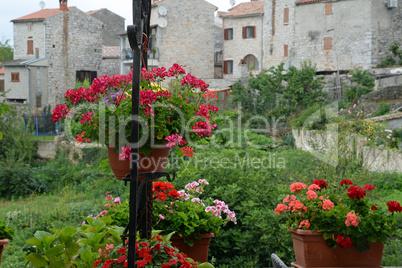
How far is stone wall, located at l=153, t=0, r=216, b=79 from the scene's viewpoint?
108 ft

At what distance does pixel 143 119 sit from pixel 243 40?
3138 cm

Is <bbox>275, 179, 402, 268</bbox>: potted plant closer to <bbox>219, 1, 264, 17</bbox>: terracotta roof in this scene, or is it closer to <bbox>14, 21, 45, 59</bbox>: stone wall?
<bbox>219, 1, 264, 17</bbox>: terracotta roof

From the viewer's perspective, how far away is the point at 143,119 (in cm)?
303

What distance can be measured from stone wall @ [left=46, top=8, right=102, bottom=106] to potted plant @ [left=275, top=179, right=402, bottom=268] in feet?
102

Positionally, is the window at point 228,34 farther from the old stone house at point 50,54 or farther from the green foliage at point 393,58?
the green foliage at point 393,58

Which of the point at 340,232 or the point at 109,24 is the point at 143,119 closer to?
the point at 340,232

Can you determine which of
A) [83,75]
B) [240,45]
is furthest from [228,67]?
[83,75]

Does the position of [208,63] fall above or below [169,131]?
above

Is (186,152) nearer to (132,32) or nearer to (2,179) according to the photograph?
(132,32)

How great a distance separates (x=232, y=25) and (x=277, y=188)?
91.1 feet

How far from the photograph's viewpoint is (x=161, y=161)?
3242 millimetres

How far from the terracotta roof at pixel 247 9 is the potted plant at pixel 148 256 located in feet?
102

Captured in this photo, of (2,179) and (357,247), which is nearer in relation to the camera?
(357,247)

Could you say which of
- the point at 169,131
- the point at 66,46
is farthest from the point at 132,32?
the point at 66,46
